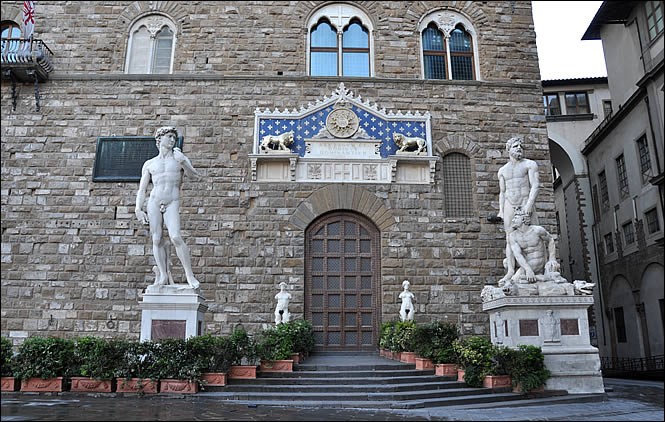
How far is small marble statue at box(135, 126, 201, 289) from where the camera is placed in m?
9.73

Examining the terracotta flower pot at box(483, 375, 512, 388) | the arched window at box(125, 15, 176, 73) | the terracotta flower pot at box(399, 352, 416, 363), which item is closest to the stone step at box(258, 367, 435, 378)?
the terracotta flower pot at box(399, 352, 416, 363)

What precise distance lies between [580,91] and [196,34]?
17.9 m

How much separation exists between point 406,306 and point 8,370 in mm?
7995

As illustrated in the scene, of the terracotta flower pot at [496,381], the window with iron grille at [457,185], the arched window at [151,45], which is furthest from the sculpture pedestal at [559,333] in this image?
the arched window at [151,45]

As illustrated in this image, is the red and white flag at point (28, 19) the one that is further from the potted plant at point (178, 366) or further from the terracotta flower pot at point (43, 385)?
the potted plant at point (178, 366)

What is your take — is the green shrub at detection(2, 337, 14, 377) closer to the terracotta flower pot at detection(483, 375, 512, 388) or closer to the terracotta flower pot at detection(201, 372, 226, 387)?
the terracotta flower pot at detection(201, 372, 226, 387)

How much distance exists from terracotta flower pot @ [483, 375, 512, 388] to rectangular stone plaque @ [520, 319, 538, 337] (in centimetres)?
99

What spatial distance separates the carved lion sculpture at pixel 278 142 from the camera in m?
13.9

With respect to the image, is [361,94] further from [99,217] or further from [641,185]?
[641,185]

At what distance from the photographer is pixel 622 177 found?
19.4 meters

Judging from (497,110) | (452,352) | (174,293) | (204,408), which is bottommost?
A: (204,408)

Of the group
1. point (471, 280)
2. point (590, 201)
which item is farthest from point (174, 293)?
point (590, 201)

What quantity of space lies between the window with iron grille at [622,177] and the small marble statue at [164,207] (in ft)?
52.1

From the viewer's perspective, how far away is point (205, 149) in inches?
560
